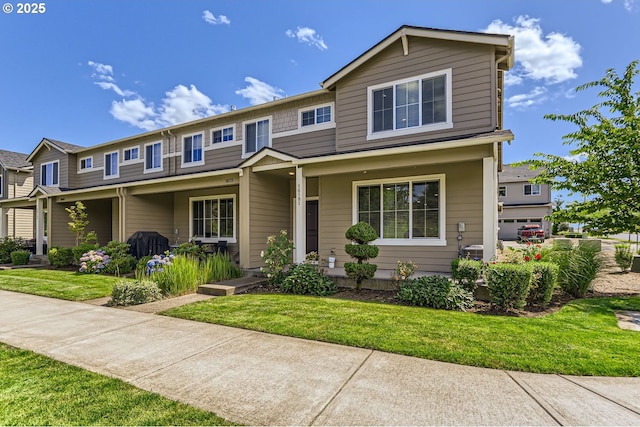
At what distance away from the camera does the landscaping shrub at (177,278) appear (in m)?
7.80

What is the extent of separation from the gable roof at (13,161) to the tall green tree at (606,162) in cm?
2786

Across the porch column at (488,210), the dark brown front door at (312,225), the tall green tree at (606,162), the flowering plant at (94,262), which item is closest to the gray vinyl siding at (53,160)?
the flowering plant at (94,262)

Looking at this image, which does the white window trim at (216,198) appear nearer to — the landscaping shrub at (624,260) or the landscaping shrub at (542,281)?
the landscaping shrub at (542,281)

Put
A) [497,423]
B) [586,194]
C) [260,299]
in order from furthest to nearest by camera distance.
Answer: [586,194]
[260,299]
[497,423]

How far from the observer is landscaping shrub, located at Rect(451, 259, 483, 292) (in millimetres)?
6410

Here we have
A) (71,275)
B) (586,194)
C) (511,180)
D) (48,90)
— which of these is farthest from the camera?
(511,180)

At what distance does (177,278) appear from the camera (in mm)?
7895

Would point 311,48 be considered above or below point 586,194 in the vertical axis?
above

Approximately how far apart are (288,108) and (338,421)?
10.5 m

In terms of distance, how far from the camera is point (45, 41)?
38.2 ft

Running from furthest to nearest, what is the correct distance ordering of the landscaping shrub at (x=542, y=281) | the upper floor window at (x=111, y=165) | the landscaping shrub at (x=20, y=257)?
the upper floor window at (x=111, y=165), the landscaping shrub at (x=20, y=257), the landscaping shrub at (x=542, y=281)

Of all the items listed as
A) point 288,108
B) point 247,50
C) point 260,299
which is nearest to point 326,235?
point 260,299

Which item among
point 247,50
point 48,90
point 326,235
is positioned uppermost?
point 247,50

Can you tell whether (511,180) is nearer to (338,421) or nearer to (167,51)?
(167,51)
